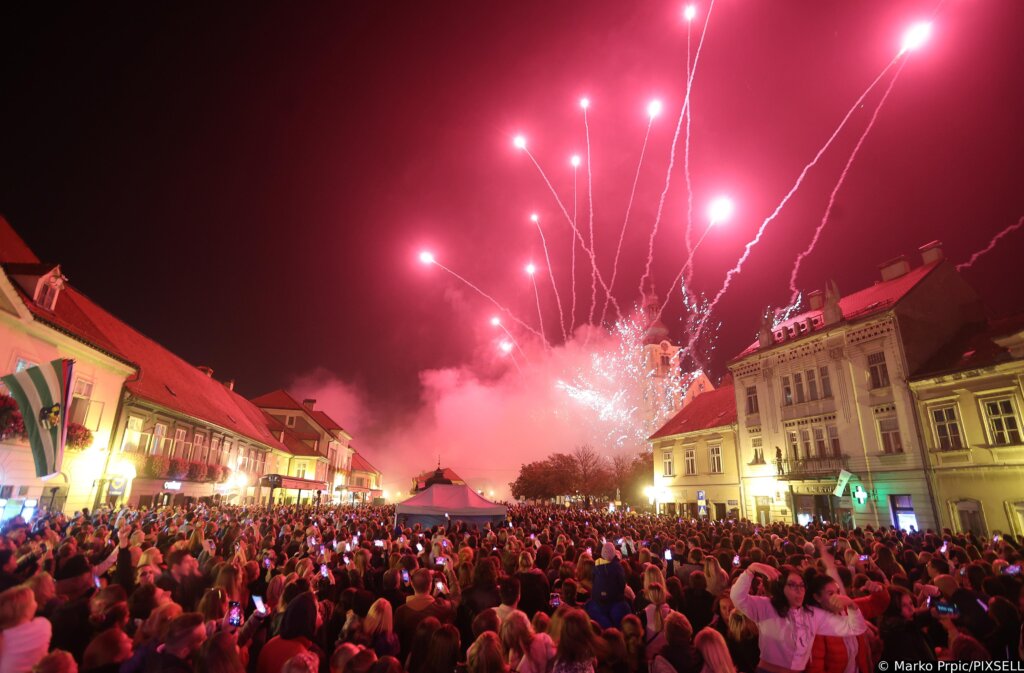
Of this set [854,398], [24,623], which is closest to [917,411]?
[854,398]

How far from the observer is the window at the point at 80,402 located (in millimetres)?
22391

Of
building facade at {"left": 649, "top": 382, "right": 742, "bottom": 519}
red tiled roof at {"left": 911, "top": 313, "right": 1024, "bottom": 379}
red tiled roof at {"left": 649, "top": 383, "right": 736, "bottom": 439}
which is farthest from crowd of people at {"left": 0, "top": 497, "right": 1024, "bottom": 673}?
red tiled roof at {"left": 649, "top": 383, "right": 736, "bottom": 439}

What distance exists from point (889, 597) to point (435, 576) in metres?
5.87

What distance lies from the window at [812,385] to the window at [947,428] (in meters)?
6.24

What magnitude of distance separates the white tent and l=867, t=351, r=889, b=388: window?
22084mm

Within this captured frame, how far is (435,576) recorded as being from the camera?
7.79 m

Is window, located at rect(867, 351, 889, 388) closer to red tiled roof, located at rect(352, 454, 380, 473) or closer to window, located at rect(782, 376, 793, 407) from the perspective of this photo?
window, located at rect(782, 376, 793, 407)

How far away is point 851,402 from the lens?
2880cm

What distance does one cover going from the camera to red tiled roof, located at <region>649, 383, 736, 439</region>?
3878 centimetres

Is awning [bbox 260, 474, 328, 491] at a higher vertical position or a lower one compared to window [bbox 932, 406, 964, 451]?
lower

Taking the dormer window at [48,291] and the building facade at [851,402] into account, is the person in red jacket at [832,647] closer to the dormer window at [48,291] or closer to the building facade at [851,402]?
the building facade at [851,402]

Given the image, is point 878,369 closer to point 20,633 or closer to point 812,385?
point 812,385

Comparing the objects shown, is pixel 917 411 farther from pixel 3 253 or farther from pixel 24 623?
pixel 3 253

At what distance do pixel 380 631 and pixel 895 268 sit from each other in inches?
1533
